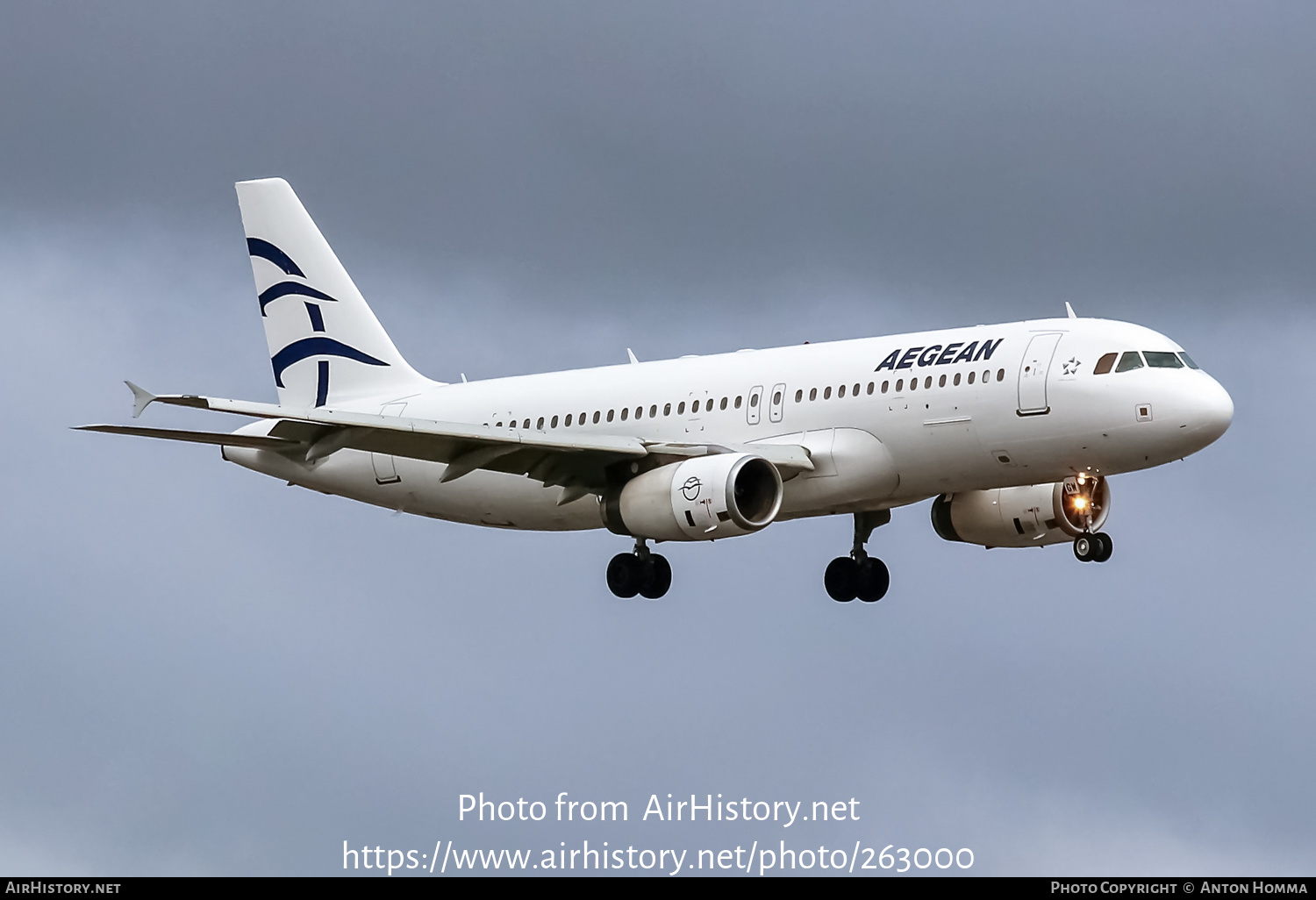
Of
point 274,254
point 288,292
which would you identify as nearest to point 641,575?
point 288,292

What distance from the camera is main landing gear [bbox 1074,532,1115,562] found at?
45.1 metres

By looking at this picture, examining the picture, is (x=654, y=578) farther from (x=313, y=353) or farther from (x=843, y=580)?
(x=313, y=353)

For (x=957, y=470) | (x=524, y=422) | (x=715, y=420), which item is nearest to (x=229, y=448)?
(x=524, y=422)

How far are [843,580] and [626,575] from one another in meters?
5.78

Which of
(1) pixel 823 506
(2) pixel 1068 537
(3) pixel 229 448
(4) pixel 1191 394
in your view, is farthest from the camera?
(3) pixel 229 448

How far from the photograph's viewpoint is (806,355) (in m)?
47.4

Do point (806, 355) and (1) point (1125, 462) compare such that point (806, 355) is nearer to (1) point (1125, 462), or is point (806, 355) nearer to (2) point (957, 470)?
(2) point (957, 470)

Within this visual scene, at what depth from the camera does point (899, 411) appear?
148ft

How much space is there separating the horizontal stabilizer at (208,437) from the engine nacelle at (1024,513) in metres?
15.4

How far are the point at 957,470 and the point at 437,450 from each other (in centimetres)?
1128

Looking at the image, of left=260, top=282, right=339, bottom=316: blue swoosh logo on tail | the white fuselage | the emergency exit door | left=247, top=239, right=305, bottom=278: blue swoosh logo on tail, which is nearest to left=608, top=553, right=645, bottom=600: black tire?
the white fuselage

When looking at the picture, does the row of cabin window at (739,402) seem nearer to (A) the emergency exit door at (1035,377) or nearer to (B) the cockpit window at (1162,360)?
(A) the emergency exit door at (1035,377)

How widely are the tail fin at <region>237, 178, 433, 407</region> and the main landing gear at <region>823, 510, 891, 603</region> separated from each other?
474 inches

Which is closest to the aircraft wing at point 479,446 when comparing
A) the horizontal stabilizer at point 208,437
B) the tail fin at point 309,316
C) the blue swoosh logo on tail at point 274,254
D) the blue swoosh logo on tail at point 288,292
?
the horizontal stabilizer at point 208,437
